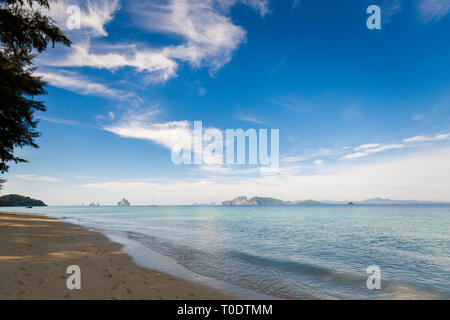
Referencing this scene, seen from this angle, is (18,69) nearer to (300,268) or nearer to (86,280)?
(86,280)

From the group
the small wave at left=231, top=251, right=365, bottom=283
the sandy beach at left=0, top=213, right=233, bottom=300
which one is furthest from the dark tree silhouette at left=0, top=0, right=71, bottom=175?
the small wave at left=231, top=251, right=365, bottom=283

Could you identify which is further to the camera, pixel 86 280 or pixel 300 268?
pixel 300 268

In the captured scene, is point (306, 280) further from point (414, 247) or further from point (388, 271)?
point (414, 247)

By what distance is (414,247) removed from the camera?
20141mm

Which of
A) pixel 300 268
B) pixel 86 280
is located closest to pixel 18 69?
pixel 86 280

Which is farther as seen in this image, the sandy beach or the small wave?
the small wave

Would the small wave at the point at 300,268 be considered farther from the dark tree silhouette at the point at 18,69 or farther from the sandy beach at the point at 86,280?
the dark tree silhouette at the point at 18,69

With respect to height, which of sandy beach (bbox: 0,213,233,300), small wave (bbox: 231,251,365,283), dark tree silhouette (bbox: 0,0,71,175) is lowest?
small wave (bbox: 231,251,365,283)

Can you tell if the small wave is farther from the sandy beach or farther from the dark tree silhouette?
the dark tree silhouette

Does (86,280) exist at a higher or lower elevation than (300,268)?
higher

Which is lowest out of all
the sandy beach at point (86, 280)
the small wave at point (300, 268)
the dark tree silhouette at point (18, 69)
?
the small wave at point (300, 268)

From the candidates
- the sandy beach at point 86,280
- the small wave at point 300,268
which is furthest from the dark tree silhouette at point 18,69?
the small wave at point 300,268
